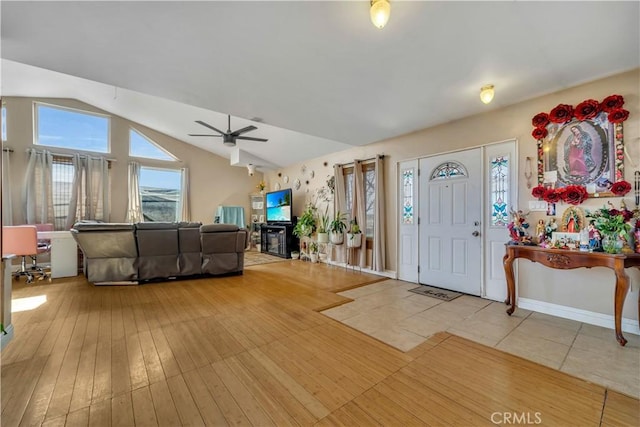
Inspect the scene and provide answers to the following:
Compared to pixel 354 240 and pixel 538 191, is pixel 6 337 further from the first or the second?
pixel 538 191

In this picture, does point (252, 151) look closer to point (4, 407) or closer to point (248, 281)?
point (248, 281)

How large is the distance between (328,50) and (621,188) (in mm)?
3017

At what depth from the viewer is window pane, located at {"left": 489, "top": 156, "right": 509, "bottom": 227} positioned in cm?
321

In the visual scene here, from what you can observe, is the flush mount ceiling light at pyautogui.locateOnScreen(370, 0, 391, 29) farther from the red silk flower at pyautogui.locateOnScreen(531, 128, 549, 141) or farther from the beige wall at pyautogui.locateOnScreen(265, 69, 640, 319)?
the red silk flower at pyautogui.locateOnScreen(531, 128, 549, 141)

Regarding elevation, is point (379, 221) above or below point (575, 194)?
below

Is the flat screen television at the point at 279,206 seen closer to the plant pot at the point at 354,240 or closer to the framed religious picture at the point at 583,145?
the plant pot at the point at 354,240

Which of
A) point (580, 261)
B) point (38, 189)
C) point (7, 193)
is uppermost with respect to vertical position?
point (38, 189)

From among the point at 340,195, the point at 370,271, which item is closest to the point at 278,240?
the point at 340,195

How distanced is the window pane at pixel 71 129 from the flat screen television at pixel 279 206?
433cm

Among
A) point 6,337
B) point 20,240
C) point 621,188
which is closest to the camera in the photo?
point 6,337

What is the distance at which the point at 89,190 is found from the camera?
19.9 ft

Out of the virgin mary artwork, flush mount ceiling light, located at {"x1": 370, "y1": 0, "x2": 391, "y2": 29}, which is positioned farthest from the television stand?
flush mount ceiling light, located at {"x1": 370, "y1": 0, "x2": 391, "y2": 29}
